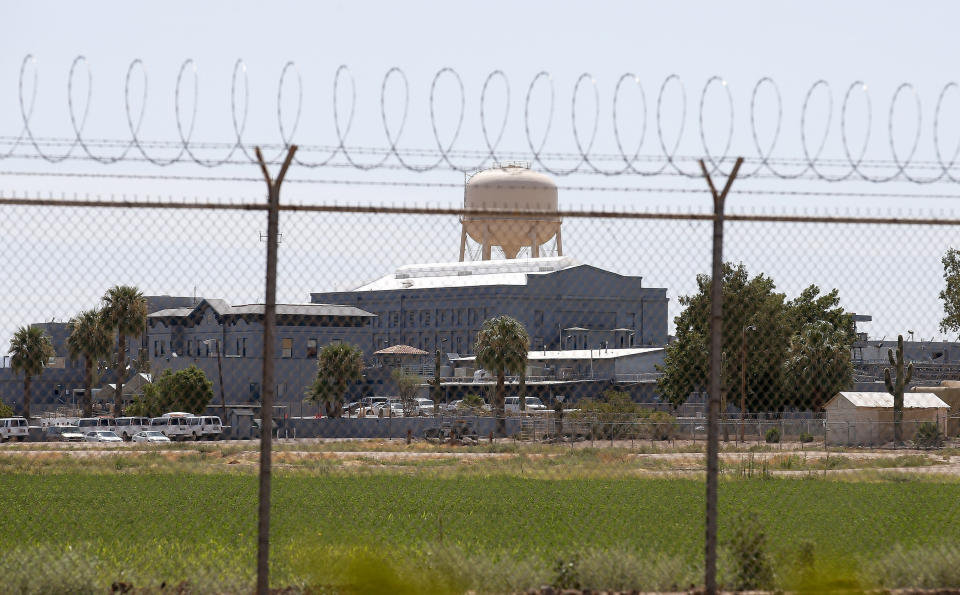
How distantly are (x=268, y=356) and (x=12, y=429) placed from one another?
69.0 m

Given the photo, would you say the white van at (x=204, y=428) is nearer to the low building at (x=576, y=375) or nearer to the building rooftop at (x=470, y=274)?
the low building at (x=576, y=375)

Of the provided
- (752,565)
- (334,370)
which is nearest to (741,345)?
(334,370)

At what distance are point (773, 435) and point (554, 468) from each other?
2511 centimetres

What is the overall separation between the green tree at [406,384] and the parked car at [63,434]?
27.1m

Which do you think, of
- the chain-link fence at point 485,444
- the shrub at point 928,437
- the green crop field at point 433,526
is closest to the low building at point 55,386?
the chain-link fence at point 485,444

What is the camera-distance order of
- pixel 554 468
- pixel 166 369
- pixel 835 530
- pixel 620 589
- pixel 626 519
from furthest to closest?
1. pixel 166 369
2. pixel 554 468
3. pixel 626 519
4. pixel 835 530
5. pixel 620 589

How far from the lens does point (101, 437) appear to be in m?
74.2

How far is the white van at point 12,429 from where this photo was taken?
71938 millimetres

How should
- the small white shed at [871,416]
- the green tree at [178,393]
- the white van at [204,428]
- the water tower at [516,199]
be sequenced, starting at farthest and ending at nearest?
Answer: the water tower at [516,199]
the green tree at [178,393]
the white van at [204,428]
the small white shed at [871,416]

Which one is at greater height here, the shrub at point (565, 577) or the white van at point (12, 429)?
the shrub at point (565, 577)

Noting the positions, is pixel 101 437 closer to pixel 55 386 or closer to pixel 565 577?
pixel 55 386

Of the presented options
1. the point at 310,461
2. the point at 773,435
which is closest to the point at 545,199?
the point at 773,435

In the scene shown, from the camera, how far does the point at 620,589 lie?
1294 cm

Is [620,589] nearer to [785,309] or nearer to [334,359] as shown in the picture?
[334,359]
